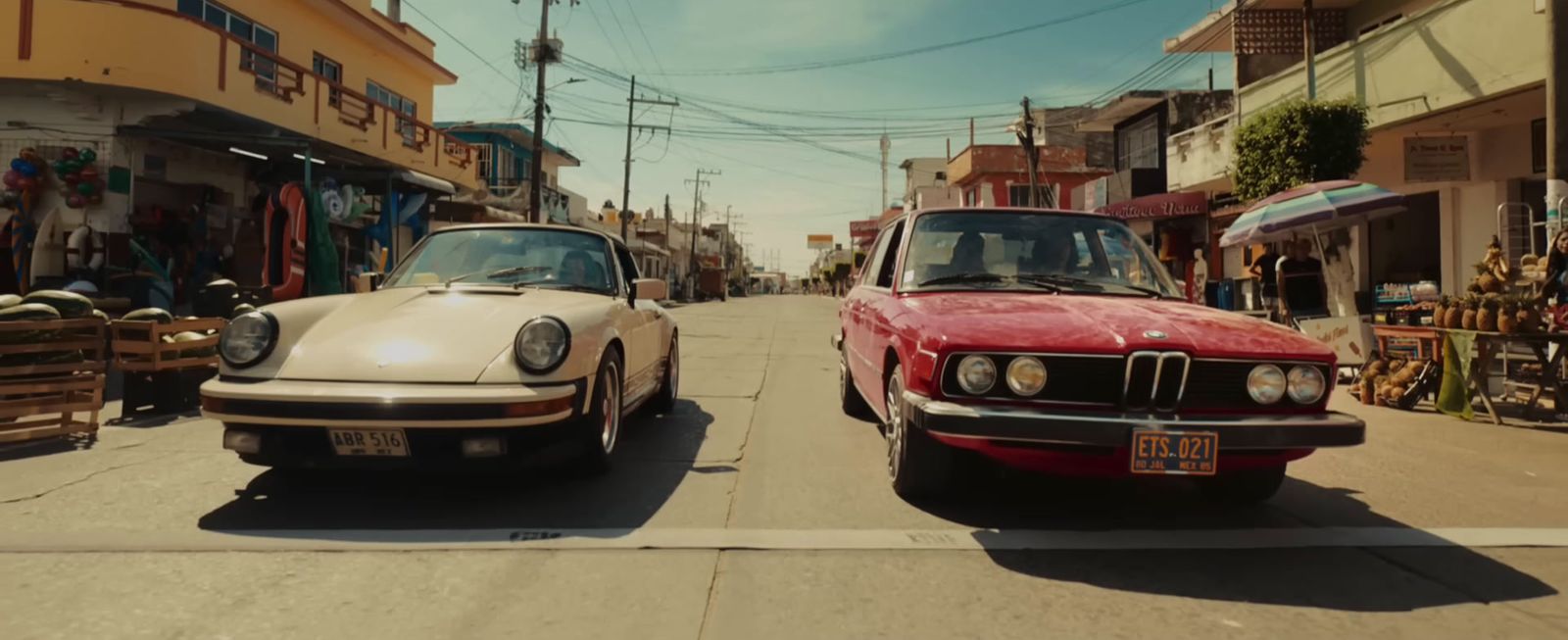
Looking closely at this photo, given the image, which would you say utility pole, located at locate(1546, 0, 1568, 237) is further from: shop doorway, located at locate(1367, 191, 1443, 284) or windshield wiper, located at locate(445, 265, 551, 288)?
windshield wiper, located at locate(445, 265, 551, 288)

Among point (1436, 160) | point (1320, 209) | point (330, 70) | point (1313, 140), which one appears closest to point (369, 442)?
point (1320, 209)

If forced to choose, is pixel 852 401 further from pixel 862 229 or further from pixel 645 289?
pixel 862 229

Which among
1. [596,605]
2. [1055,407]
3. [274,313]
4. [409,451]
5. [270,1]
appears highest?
[270,1]

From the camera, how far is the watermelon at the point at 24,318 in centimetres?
519

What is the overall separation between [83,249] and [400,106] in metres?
10.5

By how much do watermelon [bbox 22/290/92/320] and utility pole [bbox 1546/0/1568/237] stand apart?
39.7 ft

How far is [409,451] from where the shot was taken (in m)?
3.53

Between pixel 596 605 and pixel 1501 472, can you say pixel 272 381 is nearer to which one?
pixel 596 605

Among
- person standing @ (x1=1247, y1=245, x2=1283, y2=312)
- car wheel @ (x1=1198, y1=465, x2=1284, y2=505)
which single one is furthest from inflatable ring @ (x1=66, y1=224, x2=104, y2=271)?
person standing @ (x1=1247, y1=245, x2=1283, y2=312)

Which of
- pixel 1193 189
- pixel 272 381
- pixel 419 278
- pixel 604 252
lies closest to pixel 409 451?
pixel 272 381

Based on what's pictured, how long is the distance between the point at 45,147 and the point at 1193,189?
20.9 metres

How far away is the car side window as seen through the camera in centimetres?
524

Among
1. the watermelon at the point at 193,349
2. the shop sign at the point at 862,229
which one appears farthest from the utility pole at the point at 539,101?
the shop sign at the point at 862,229

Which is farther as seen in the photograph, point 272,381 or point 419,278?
point 419,278
